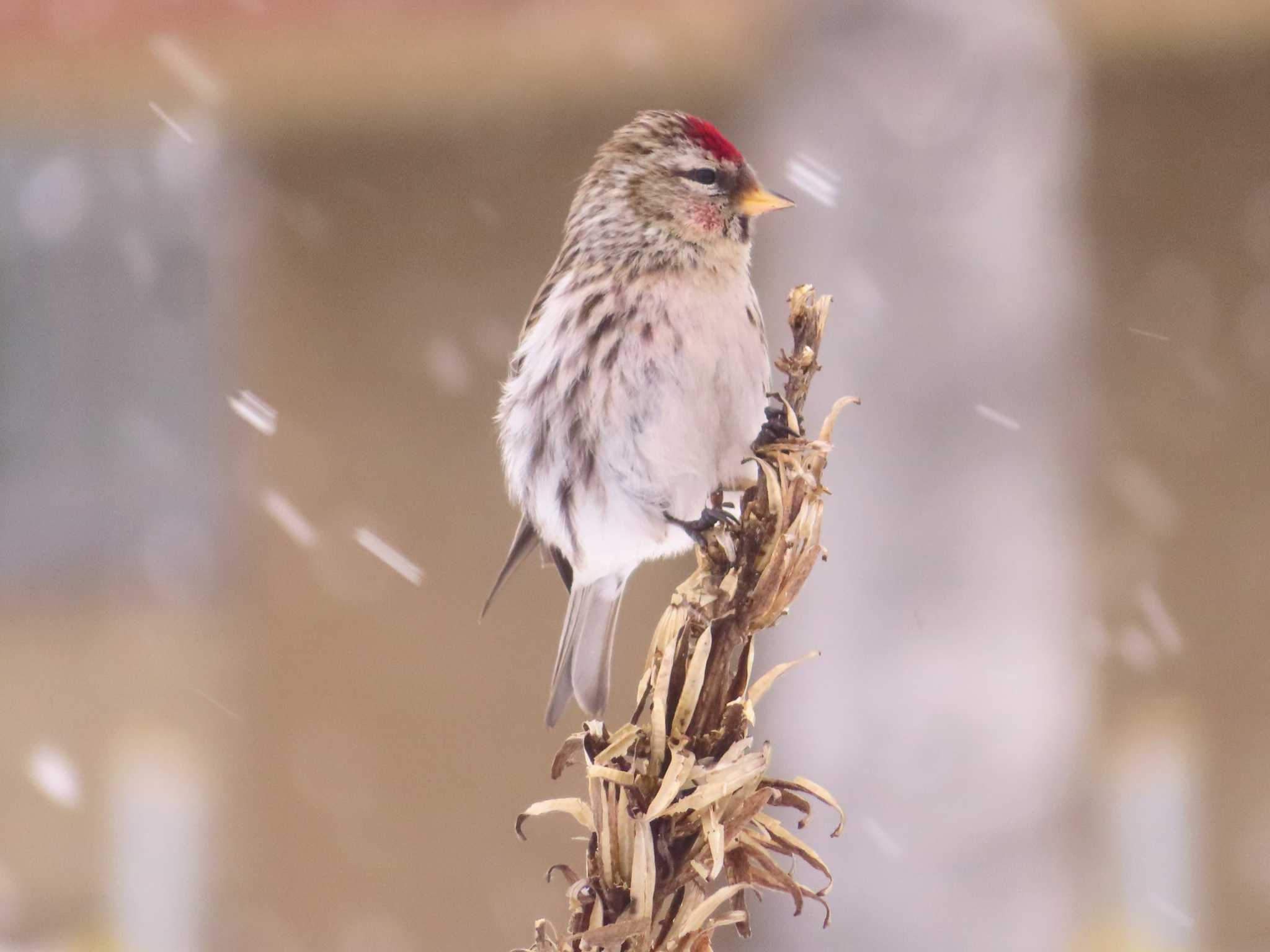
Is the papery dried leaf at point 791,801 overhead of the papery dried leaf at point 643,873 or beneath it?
overhead

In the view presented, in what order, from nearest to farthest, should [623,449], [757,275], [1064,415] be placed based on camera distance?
[623,449], [1064,415], [757,275]

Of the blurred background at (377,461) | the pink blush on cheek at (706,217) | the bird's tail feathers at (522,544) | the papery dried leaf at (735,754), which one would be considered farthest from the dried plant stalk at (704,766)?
the blurred background at (377,461)

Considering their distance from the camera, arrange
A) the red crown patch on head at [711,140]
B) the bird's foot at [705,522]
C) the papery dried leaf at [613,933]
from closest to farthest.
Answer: the papery dried leaf at [613,933] → the bird's foot at [705,522] → the red crown patch on head at [711,140]

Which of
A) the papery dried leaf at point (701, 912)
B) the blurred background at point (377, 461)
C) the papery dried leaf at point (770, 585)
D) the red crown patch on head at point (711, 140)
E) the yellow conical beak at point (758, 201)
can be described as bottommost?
the blurred background at point (377, 461)

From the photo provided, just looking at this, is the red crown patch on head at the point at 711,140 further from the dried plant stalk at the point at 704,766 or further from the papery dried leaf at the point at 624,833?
the papery dried leaf at the point at 624,833

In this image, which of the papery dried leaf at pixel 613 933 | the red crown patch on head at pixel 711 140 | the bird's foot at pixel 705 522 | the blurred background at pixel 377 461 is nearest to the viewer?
the papery dried leaf at pixel 613 933

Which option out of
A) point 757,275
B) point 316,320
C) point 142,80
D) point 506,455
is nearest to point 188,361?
point 316,320

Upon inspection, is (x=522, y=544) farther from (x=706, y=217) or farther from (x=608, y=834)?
(x=608, y=834)

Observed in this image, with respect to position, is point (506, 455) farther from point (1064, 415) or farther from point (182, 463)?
point (182, 463)
